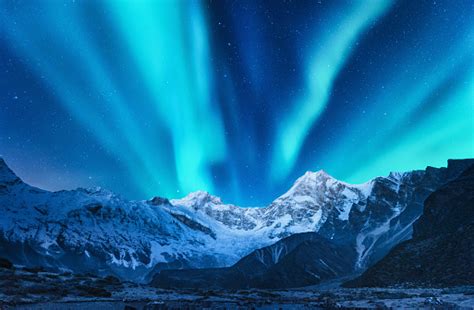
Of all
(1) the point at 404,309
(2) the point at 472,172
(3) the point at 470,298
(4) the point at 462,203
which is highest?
(2) the point at 472,172

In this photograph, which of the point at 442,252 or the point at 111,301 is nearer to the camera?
the point at 111,301

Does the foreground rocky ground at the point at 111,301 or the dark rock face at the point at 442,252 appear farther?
the dark rock face at the point at 442,252

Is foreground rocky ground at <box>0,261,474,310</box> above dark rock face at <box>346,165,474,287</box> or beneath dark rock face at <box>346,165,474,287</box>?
beneath

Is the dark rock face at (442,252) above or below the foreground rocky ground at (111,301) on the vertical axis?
above

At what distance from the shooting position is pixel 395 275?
9762cm

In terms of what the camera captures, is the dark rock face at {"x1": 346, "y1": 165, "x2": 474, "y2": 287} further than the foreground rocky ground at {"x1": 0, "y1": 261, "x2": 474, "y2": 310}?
Yes

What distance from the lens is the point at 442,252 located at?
92.1 meters

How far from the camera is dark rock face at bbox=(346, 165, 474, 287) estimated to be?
83.1 metres

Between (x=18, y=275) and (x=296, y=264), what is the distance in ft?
507

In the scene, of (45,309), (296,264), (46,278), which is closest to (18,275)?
(46,278)

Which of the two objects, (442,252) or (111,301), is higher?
(442,252)

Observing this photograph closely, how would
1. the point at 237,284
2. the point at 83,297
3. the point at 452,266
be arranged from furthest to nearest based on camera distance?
the point at 237,284 → the point at 452,266 → the point at 83,297

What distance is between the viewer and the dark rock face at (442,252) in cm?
8313

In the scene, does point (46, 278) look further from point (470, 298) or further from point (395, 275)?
point (395, 275)
